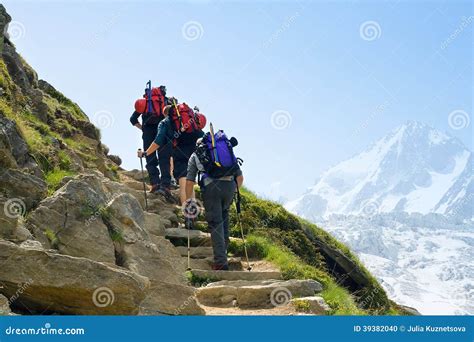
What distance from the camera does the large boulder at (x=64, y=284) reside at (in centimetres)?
747

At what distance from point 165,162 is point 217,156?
4.48 meters

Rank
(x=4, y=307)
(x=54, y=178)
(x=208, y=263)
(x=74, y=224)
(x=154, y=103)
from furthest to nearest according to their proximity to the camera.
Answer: (x=154, y=103) → (x=208, y=263) → (x=54, y=178) → (x=74, y=224) → (x=4, y=307)

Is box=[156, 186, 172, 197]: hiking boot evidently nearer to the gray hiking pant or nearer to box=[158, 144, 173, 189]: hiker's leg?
box=[158, 144, 173, 189]: hiker's leg

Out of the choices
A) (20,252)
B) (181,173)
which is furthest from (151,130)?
(20,252)

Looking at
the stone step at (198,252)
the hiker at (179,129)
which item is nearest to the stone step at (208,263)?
the stone step at (198,252)

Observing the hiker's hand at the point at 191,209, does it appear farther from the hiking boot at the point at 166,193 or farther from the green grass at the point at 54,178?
the green grass at the point at 54,178

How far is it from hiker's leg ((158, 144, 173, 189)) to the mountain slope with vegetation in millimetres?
579

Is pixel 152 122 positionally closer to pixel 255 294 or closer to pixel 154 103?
pixel 154 103

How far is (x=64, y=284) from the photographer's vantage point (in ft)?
24.7

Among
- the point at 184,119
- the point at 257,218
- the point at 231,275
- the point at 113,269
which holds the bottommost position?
the point at 231,275

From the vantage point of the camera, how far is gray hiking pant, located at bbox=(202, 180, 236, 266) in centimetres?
1312

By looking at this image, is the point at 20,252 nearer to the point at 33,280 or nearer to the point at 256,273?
the point at 33,280

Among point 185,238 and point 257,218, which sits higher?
point 257,218

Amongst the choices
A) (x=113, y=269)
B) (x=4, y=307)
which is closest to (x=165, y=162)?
(x=113, y=269)
